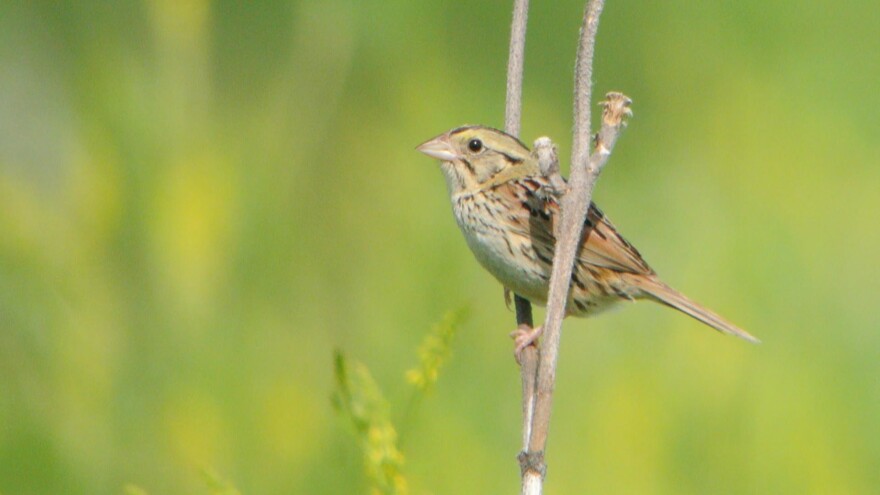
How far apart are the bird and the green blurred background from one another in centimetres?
25

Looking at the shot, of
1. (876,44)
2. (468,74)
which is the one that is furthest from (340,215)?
(876,44)

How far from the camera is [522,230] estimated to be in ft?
9.68

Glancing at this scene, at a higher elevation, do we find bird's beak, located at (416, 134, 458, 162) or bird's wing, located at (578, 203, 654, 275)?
bird's beak, located at (416, 134, 458, 162)

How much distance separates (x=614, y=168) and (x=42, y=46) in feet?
5.91

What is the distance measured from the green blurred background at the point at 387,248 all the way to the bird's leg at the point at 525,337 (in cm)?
30

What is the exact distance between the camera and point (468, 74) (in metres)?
4.33

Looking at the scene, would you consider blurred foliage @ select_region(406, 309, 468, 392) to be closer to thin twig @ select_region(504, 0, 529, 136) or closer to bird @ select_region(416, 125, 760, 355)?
thin twig @ select_region(504, 0, 529, 136)

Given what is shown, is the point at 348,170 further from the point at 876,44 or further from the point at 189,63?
the point at 876,44

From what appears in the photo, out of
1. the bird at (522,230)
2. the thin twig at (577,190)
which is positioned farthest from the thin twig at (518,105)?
the bird at (522,230)

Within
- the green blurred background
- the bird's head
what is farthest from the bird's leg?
the bird's head

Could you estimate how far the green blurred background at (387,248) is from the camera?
2.82 meters

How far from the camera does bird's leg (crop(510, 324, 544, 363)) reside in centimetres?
245

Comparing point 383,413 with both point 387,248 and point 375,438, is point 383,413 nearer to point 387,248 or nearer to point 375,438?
point 375,438

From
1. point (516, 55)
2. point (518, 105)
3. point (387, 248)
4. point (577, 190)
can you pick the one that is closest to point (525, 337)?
point (518, 105)
